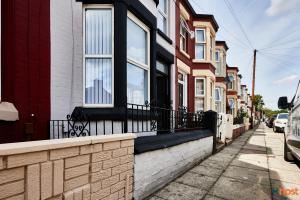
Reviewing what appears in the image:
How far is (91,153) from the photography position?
2762mm

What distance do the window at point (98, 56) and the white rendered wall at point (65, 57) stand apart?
5.8 inches

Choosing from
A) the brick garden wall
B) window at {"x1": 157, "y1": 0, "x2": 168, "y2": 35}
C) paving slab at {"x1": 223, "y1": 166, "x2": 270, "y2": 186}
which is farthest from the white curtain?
window at {"x1": 157, "y1": 0, "x2": 168, "y2": 35}

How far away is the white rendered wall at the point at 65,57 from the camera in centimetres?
453

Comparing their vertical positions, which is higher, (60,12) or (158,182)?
(60,12)

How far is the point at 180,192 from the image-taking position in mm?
4457

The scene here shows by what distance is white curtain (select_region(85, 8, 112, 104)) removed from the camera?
16.2ft

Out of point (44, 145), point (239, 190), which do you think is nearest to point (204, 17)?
point (239, 190)

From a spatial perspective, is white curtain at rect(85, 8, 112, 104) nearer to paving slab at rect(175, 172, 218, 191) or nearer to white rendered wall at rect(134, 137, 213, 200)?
white rendered wall at rect(134, 137, 213, 200)

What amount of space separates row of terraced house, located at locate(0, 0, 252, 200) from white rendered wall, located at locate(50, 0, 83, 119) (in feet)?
0.06

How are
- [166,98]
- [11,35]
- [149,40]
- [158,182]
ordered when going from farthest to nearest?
[166,98] < [149,40] < [158,182] < [11,35]

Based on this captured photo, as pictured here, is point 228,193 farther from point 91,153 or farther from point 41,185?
point 41,185

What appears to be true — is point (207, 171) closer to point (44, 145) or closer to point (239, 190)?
point (239, 190)

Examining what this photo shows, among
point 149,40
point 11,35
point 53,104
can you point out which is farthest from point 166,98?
point 11,35

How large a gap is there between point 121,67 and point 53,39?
4.43 feet
